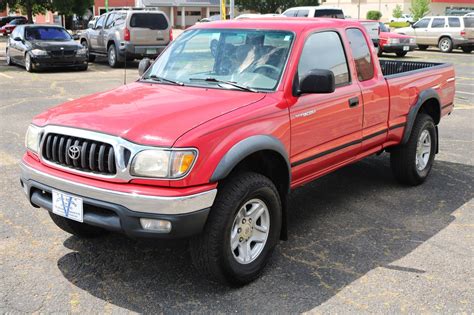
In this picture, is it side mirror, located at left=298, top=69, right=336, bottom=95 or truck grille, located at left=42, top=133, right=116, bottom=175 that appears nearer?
truck grille, located at left=42, top=133, right=116, bottom=175

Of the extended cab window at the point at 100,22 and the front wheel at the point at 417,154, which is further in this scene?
the extended cab window at the point at 100,22

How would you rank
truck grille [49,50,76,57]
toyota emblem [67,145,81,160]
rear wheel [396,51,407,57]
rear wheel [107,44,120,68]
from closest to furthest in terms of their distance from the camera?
1. toyota emblem [67,145,81,160]
2. truck grille [49,50,76,57]
3. rear wheel [107,44,120,68]
4. rear wheel [396,51,407,57]

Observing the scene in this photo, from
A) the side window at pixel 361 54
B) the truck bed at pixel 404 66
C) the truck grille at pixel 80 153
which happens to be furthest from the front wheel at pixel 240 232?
the truck bed at pixel 404 66

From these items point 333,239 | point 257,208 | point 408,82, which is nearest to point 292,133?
point 257,208

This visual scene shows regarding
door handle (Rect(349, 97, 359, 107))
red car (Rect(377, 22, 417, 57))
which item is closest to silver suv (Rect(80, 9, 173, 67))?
red car (Rect(377, 22, 417, 57))

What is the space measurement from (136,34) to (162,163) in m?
15.4

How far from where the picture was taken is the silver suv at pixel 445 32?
25375 mm

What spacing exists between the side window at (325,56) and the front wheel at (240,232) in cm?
110

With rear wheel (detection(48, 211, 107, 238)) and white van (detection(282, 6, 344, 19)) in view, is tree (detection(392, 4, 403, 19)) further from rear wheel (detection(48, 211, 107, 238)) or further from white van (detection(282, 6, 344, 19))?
rear wheel (detection(48, 211, 107, 238))

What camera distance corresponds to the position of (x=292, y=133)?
13.5 ft

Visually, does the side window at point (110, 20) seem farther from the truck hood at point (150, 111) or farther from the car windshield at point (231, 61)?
the truck hood at point (150, 111)

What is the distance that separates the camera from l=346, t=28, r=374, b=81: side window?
5.05m

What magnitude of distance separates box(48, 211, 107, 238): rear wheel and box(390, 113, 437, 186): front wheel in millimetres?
3224

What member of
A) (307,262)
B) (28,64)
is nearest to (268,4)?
(28,64)
